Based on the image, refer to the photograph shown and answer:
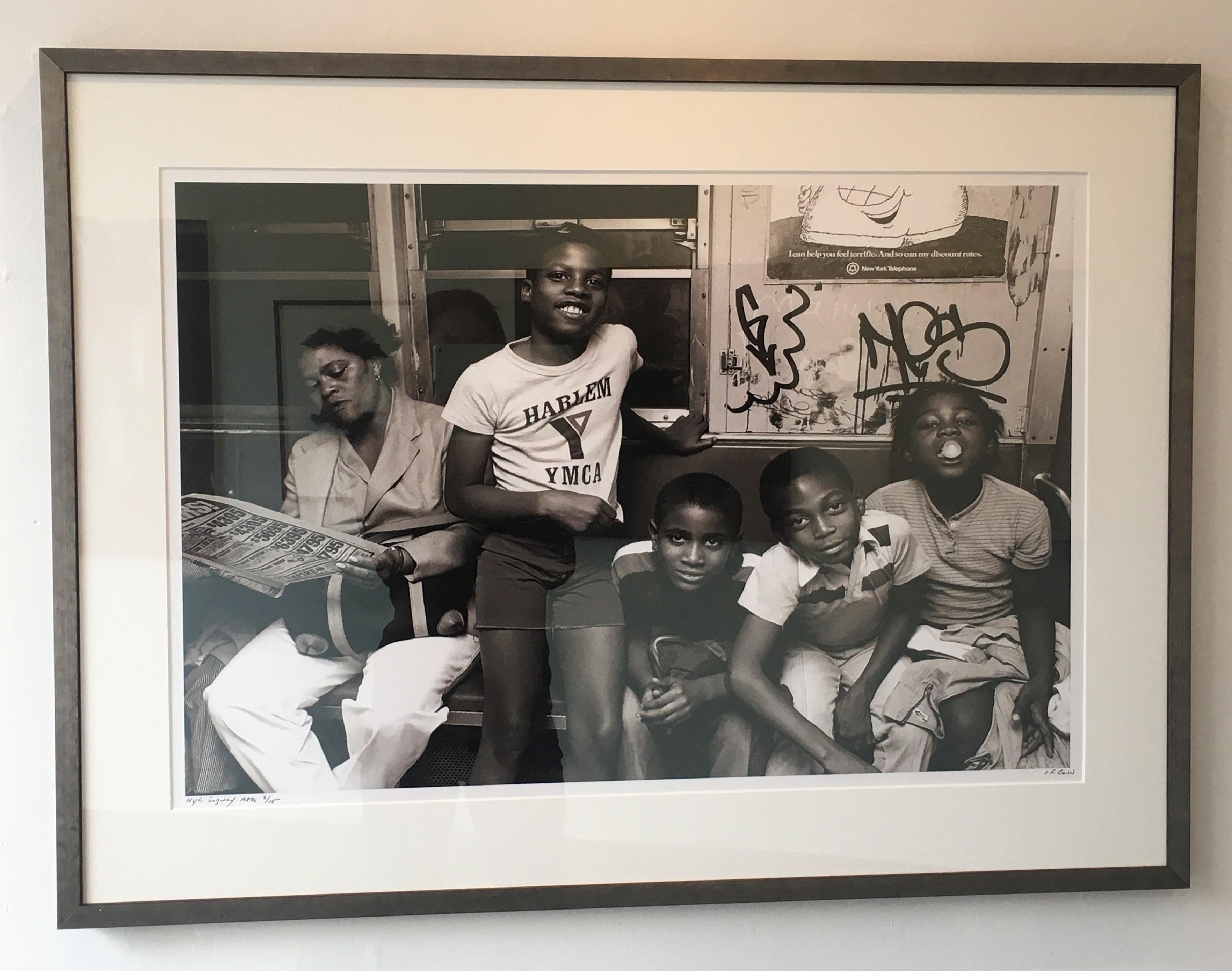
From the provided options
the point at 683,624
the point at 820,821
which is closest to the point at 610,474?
the point at 683,624

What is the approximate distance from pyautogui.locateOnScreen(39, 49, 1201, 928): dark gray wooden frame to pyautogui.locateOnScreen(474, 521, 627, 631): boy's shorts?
0.27 m

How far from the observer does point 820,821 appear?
86 cm

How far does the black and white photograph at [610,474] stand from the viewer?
0.81 m

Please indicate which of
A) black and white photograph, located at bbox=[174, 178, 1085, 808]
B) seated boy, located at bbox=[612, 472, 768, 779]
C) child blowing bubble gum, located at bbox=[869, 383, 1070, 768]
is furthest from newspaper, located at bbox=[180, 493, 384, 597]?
child blowing bubble gum, located at bbox=[869, 383, 1070, 768]

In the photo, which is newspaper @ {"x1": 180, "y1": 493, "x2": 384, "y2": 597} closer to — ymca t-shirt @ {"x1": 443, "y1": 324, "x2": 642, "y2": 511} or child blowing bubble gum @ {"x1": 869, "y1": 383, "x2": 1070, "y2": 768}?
ymca t-shirt @ {"x1": 443, "y1": 324, "x2": 642, "y2": 511}

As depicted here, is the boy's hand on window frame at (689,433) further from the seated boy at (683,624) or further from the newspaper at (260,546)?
the newspaper at (260,546)

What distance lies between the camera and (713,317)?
0.83 m

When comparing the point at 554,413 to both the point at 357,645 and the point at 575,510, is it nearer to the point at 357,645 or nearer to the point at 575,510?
the point at 575,510

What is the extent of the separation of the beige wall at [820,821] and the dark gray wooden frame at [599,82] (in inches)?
1.6

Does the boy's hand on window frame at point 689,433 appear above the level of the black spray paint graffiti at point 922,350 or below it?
below

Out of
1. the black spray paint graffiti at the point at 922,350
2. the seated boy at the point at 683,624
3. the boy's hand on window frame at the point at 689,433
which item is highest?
the black spray paint graffiti at the point at 922,350

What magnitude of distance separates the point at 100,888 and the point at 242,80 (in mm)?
779

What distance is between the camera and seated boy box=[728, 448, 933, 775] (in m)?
0.84
